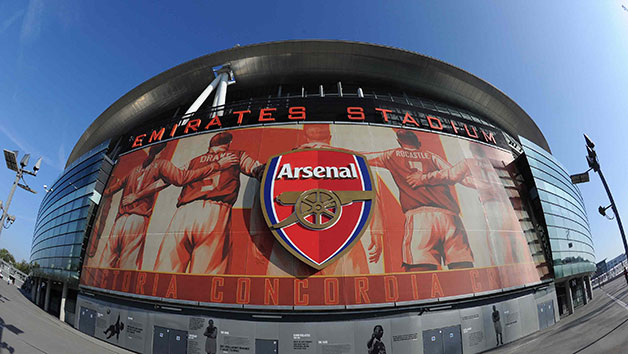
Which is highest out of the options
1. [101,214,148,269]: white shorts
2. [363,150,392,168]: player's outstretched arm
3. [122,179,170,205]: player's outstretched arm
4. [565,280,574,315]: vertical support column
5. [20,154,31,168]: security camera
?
[363,150,392,168]: player's outstretched arm

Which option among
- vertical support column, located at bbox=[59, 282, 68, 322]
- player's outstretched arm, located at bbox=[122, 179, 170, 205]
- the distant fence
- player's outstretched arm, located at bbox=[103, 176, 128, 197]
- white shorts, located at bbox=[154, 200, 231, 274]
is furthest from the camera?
the distant fence

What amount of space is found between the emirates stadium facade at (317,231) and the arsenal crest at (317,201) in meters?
0.08

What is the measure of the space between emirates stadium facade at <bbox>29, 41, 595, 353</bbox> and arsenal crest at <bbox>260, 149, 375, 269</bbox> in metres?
0.08

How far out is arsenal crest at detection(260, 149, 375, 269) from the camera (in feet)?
41.4

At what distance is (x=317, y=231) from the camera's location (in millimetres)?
12852

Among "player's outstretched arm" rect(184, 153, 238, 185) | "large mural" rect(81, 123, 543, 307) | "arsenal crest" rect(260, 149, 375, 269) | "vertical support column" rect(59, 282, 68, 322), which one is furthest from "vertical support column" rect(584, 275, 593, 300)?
"vertical support column" rect(59, 282, 68, 322)

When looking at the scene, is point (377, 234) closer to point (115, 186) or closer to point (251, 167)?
point (251, 167)

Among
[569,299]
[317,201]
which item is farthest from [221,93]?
[569,299]

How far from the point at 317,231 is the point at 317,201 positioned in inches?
68.9

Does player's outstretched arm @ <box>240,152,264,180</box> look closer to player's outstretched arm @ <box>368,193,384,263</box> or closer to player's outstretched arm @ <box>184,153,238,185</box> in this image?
player's outstretched arm @ <box>184,153,238,185</box>

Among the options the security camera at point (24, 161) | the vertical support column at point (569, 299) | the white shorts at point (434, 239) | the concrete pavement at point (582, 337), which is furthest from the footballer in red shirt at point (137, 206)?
the vertical support column at point (569, 299)

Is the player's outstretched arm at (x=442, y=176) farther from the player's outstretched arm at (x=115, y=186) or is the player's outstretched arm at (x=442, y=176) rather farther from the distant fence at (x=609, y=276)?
the distant fence at (x=609, y=276)

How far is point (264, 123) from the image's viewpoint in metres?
17.2

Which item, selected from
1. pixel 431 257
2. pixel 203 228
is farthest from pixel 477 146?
pixel 203 228
